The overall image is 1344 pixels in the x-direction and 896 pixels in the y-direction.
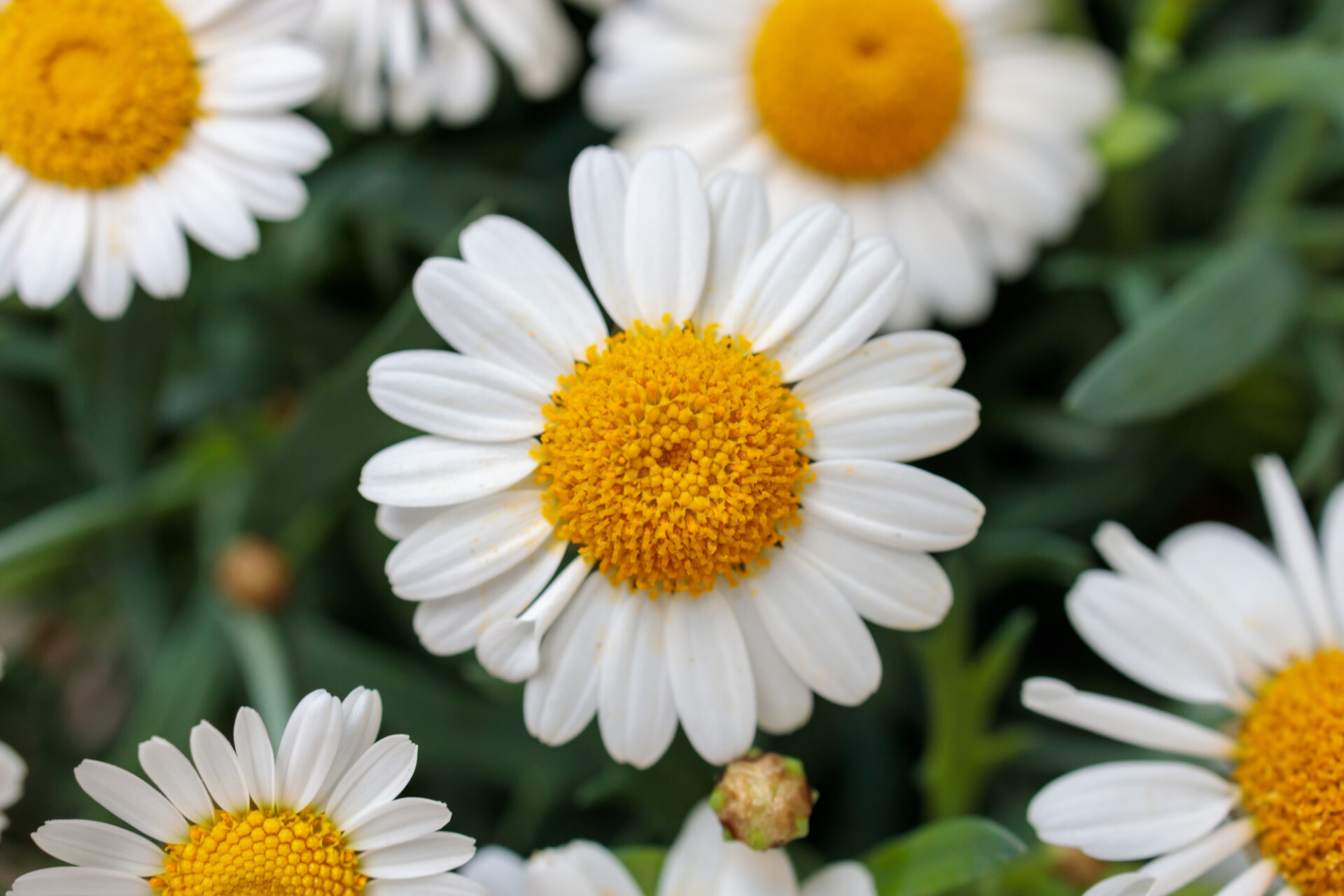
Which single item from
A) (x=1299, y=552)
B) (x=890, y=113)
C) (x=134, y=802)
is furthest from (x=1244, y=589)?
(x=134, y=802)

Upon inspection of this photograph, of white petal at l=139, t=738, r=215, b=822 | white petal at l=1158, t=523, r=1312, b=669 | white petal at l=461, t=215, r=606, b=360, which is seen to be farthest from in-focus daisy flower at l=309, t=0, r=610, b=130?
white petal at l=1158, t=523, r=1312, b=669

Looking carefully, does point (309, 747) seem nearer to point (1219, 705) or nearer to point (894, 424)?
point (894, 424)

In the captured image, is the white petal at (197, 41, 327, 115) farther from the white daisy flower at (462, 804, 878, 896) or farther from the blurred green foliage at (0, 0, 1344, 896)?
the white daisy flower at (462, 804, 878, 896)

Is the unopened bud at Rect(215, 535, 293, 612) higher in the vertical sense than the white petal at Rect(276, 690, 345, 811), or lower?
higher

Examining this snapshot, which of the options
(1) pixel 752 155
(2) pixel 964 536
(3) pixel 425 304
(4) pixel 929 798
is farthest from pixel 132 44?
(4) pixel 929 798

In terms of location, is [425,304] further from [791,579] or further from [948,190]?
[948,190]

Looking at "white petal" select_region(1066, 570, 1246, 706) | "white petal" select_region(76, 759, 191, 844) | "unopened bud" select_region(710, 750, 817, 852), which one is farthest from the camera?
"white petal" select_region(1066, 570, 1246, 706)
